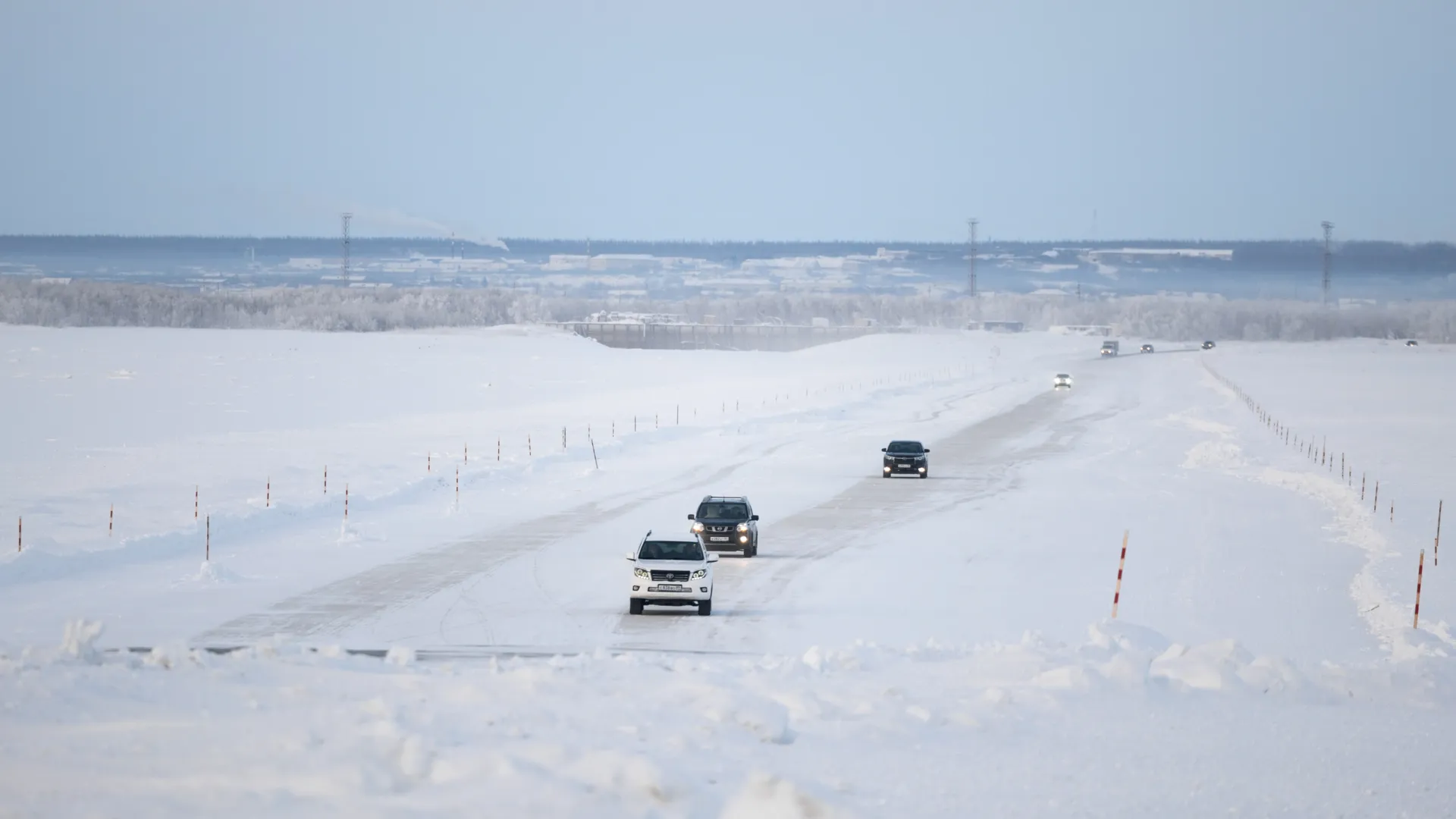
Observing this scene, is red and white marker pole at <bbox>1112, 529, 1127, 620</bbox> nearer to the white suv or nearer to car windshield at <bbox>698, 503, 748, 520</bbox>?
the white suv

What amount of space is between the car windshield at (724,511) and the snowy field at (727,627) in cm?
94

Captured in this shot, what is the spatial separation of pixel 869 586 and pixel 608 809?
16645 millimetres

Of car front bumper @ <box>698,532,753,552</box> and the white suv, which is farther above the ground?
the white suv

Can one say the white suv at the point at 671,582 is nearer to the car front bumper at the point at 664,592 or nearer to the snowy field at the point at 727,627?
the car front bumper at the point at 664,592

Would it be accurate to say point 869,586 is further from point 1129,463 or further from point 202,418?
point 202,418

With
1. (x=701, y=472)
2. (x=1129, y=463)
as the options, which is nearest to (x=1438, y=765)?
(x=701, y=472)

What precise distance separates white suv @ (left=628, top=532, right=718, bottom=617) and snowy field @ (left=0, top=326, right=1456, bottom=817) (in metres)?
0.72

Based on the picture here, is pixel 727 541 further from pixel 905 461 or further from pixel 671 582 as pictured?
pixel 905 461

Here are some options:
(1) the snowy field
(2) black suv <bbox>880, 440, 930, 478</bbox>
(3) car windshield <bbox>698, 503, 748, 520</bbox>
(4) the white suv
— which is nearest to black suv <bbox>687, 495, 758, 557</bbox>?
(3) car windshield <bbox>698, 503, 748, 520</bbox>

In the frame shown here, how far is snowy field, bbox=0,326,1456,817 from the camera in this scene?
42.5ft

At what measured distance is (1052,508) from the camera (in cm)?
4162

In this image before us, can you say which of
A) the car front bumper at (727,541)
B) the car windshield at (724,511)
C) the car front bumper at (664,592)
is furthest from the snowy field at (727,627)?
the car windshield at (724,511)

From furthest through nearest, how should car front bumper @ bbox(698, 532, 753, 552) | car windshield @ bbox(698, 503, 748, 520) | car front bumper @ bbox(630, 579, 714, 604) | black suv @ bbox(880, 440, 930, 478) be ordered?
black suv @ bbox(880, 440, 930, 478) < car windshield @ bbox(698, 503, 748, 520) < car front bumper @ bbox(698, 532, 753, 552) < car front bumper @ bbox(630, 579, 714, 604)

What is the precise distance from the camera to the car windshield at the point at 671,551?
84.2 feet
